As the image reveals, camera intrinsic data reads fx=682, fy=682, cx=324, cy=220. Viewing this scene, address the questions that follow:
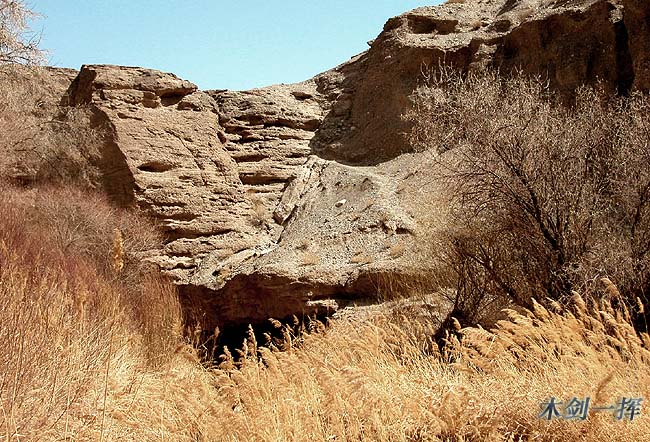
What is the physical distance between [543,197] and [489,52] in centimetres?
1418

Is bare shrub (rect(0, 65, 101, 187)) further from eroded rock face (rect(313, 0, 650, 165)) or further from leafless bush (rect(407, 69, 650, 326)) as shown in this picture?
leafless bush (rect(407, 69, 650, 326))

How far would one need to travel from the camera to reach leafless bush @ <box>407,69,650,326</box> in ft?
31.8

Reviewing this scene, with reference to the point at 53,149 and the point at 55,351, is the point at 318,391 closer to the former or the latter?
the point at 55,351

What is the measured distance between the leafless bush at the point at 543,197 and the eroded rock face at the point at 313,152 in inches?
119

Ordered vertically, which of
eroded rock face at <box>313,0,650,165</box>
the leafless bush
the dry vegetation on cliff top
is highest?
eroded rock face at <box>313,0,650,165</box>

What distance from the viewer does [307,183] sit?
2442 cm

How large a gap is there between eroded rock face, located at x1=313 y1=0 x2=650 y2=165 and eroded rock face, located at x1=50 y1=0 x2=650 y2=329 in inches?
2.0

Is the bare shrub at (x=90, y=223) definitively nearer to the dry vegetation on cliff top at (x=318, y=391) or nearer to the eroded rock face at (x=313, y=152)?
the eroded rock face at (x=313, y=152)

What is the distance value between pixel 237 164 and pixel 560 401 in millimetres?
21419

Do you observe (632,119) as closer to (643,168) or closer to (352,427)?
(643,168)

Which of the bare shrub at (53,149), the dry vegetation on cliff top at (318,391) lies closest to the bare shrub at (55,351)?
the dry vegetation on cliff top at (318,391)

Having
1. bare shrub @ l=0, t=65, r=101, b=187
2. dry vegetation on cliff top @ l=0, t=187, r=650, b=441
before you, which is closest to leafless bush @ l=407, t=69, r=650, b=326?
dry vegetation on cliff top @ l=0, t=187, r=650, b=441

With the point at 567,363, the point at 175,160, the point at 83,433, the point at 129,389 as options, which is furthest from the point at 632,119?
the point at 175,160

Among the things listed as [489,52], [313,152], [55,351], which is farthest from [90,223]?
[489,52]
